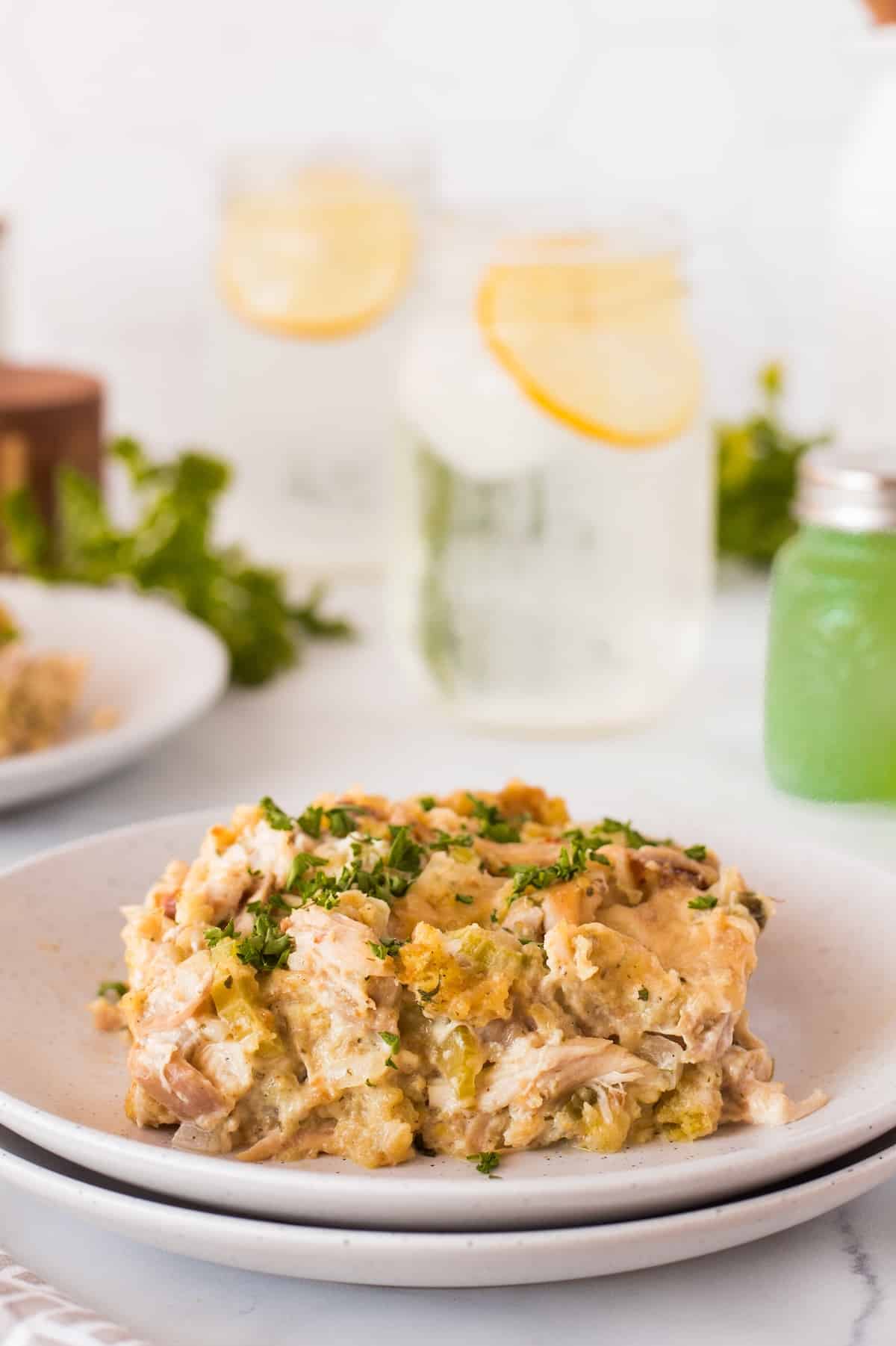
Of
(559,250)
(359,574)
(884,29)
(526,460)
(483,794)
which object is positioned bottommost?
(359,574)

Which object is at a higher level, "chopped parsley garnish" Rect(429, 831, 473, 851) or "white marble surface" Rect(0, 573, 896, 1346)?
"chopped parsley garnish" Rect(429, 831, 473, 851)

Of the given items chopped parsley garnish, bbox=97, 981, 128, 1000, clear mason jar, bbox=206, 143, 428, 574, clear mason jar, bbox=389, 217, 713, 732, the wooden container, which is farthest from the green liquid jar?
the wooden container

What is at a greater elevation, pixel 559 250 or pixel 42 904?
pixel 559 250

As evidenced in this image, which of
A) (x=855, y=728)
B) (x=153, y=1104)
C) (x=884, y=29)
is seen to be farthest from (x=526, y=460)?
(x=153, y=1104)

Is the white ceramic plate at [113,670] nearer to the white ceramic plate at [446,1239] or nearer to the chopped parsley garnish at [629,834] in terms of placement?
the chopped parsley garnish at [629,834]

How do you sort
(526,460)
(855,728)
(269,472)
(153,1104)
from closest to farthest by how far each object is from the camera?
(153,1104)
(855,728)
(526,460)
(269,472)

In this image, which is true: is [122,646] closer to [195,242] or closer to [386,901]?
[386,901]

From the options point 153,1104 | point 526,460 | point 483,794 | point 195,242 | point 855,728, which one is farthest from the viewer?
point 195,242

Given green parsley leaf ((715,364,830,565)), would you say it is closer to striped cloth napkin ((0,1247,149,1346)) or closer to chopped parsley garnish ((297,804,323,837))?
chopped parsley garnish ((297,804,323,837))
